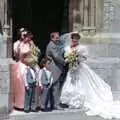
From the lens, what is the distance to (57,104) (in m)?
14.1

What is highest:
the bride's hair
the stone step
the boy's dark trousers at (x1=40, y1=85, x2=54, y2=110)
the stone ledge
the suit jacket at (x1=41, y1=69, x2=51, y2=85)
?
the bride's hair

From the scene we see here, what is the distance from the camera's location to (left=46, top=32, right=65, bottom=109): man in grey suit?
13.9 metres

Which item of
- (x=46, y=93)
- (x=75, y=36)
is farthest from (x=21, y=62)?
(x=75, y=36)

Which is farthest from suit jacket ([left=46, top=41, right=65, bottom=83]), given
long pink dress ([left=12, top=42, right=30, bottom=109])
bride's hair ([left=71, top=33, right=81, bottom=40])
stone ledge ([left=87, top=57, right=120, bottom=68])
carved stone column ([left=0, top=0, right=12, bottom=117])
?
carved stone column ([left=0, top=0, right=12, bottom=117])

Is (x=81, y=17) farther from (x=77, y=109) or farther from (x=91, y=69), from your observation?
(x=77, y=109)

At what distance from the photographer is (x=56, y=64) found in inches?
550

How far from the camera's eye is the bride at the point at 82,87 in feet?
45.8

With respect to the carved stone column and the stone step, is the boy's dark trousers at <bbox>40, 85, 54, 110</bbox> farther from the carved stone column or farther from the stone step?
the carved stone column

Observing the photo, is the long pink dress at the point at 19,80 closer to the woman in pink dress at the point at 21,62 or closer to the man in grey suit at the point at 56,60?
the woman in pink dress at the point at 21,62

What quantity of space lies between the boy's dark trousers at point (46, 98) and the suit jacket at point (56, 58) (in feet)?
0.97

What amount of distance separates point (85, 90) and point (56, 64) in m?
0.88

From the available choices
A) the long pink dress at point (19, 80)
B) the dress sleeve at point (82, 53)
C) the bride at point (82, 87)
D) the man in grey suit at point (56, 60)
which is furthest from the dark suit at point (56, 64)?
the long pink dress at point (19, 80)

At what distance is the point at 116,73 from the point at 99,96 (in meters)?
0.66

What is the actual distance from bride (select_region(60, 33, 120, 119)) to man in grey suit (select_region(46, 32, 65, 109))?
118 mm
